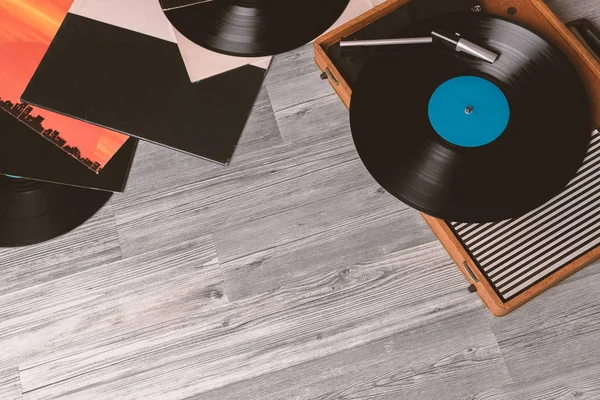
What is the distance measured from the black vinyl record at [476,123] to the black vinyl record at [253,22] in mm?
142

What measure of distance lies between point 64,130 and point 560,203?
871mm

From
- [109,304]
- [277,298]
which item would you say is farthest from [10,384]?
[277,298]

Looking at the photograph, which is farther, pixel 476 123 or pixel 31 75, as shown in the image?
pixel 31 75

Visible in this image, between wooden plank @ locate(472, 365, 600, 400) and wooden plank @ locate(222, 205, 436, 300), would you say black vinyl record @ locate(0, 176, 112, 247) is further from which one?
wooden plank @ locate(472, 365, 600, 400)

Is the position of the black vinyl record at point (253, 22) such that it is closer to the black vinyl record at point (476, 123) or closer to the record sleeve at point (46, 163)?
the black vinyl record at point (476, 123)

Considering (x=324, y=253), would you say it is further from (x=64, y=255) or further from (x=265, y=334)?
(x=64, y=255)

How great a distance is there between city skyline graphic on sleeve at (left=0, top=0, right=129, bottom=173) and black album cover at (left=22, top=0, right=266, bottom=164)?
0.02 meters

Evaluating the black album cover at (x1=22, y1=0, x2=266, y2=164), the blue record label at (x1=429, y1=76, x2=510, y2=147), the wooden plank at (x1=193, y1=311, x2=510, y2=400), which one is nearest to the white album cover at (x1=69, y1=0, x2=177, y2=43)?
the black album cover at (x1=22, y1=0, x2=266, y2=164)

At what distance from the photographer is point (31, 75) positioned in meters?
1.10

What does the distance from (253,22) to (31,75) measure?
17.7 inches

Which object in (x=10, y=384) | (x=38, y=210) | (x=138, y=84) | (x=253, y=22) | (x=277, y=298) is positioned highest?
(x=253, y=22)

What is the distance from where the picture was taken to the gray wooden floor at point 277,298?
1.08 metres

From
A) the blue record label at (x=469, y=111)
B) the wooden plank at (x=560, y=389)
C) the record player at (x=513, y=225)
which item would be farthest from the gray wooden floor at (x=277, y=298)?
the blue record label at (x=469, y=111)

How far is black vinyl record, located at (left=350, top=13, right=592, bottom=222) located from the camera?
2.76 feet
